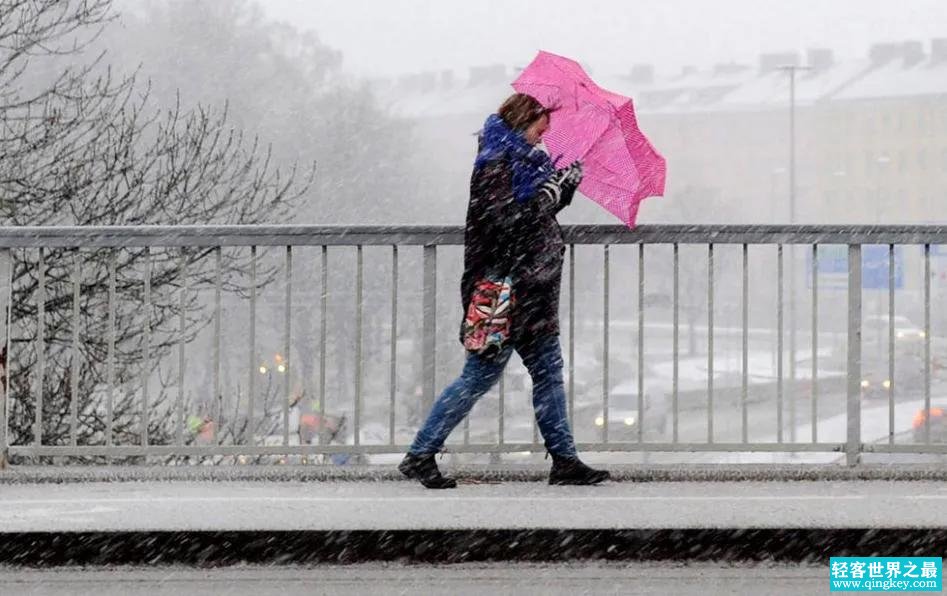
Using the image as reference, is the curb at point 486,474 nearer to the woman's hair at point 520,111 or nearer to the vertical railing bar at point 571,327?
the vertical railing bar at point 571,327

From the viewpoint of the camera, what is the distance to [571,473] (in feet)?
22.7

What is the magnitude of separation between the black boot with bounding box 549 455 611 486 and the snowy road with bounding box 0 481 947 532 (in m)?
0.07

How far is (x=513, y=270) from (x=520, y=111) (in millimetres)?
676

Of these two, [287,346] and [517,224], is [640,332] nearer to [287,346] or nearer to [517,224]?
[517,224]

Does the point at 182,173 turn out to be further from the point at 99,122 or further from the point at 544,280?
the point at 544,280

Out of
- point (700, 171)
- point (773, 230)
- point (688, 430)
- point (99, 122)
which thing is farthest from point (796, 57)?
point (773, 230)

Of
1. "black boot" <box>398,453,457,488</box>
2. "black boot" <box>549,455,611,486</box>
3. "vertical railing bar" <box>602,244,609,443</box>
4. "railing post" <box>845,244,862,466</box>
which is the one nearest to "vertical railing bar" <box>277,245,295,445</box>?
"black boot" <box>398,453,457,488</box>

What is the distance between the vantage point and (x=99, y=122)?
2458 centimetres

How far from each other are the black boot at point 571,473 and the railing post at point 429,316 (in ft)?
2.49

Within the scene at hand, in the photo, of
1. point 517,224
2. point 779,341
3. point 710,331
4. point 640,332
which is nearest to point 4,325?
point 517,224

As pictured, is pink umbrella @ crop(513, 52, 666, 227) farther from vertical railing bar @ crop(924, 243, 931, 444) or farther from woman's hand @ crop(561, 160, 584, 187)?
vertical railing bar @ crop(924, 243, 931, 444)

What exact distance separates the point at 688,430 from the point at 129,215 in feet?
94.1

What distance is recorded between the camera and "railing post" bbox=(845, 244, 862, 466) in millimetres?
7238

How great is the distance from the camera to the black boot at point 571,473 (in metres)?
6.90
